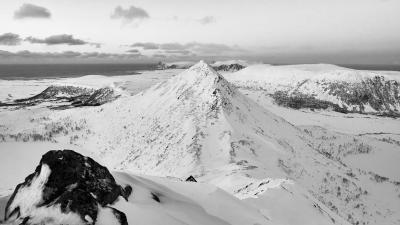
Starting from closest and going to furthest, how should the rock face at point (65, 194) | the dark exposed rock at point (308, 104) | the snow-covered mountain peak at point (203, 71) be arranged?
the rock face at point (65, 194)
the snow-covered mountain peak at point (203, 71)
the dark exposed rock at point (308, 104)

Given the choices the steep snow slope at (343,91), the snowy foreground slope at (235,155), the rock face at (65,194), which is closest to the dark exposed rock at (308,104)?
the steep snow slope at (343,91)

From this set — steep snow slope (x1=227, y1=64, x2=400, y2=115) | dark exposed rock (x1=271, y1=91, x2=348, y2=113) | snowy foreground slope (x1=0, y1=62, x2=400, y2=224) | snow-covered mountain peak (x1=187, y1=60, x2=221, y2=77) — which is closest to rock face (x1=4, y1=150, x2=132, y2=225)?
snowy foreground slope (x1=0, y1=62, x2=400, y2=224)

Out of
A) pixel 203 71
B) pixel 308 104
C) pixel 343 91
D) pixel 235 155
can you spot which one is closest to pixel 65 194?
pixel 235 155

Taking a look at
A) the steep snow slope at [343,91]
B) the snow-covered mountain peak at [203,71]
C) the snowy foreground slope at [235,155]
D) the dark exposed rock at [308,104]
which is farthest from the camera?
the steep snow slope at [343,91]

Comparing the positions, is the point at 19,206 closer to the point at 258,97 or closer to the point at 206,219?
the point at 206,219

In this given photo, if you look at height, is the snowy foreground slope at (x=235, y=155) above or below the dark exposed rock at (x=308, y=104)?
above

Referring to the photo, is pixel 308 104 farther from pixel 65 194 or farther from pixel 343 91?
pixel 65 194

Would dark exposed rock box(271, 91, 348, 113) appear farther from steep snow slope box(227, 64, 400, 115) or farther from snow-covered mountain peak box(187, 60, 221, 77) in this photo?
snow-covered mountain peak box(187, 60, 221, 77)

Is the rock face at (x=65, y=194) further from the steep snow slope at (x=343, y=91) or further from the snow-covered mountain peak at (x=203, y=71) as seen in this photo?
the steep snow slope at (x=343, y=91)
